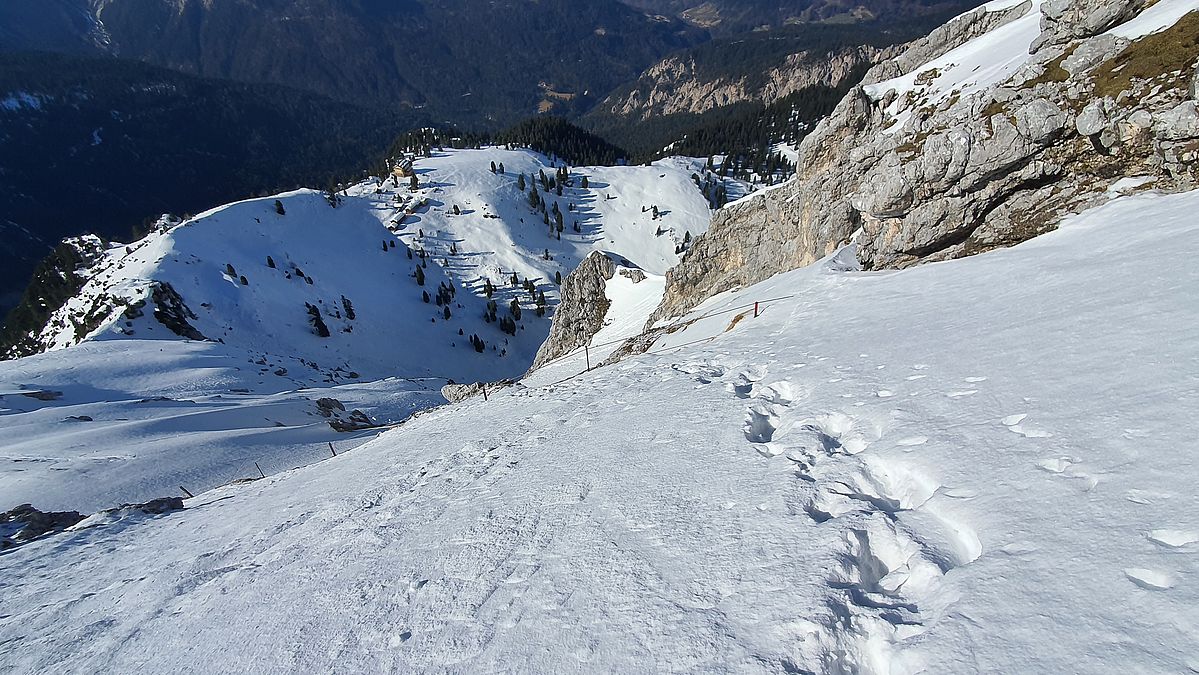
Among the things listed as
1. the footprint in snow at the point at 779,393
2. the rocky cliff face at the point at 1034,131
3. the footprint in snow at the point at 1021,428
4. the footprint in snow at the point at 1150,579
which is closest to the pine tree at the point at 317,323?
the rocky cliff face at the point at 1034,131

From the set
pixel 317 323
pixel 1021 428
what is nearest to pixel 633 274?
pixel 317 323

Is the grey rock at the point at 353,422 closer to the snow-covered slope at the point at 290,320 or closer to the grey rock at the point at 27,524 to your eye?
the snow-covered slope at the point at 290,320

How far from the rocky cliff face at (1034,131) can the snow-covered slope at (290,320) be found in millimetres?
24496

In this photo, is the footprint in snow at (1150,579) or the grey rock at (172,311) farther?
the grey rock at (172,311)

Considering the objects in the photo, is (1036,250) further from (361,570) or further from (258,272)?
(258,272)

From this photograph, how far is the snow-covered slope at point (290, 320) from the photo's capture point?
18359mm

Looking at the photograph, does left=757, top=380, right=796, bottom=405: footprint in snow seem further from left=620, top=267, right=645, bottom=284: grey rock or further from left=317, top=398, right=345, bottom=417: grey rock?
left=620, top=267, right=645, bottom=284: grey rock

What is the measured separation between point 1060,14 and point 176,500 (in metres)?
31.0

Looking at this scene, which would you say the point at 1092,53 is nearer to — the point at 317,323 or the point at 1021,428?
the point at 1021,428

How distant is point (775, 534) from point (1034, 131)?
1747cm

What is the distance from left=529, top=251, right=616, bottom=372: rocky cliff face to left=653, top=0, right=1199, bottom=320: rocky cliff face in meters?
30.6

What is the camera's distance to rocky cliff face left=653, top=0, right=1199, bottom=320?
13227 millimetres

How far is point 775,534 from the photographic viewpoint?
5.23 meters

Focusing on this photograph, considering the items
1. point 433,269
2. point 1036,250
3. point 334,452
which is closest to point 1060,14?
point 1036,250
